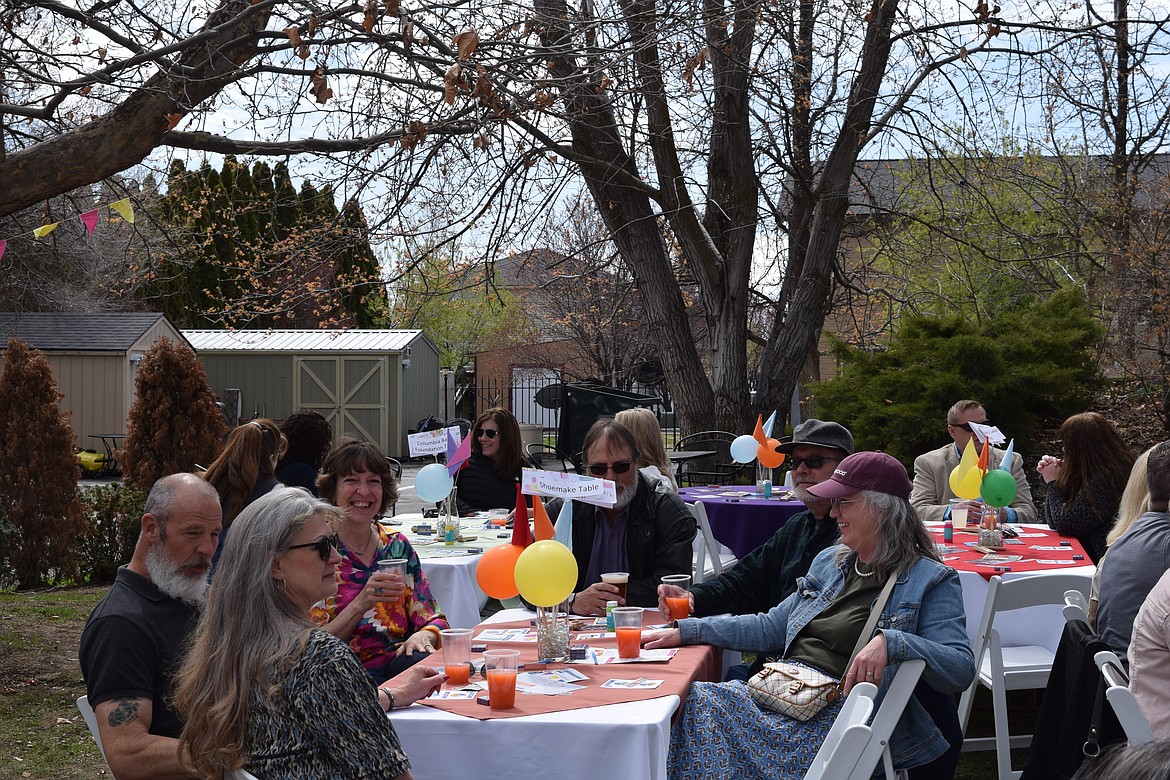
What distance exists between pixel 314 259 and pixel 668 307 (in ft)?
12.1

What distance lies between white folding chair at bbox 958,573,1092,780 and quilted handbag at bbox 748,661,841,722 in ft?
4.39

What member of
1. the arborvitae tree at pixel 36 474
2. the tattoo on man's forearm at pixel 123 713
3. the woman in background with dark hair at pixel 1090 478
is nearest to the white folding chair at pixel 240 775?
the tattoo on man's forearm at pixel 123 713

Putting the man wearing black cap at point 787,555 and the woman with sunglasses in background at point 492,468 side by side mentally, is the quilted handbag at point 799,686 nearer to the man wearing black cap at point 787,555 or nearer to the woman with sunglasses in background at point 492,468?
the man wearing black cap at point 787,555

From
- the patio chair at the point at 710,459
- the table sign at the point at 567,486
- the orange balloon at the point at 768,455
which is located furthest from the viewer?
the patio chair at the point at 710,459

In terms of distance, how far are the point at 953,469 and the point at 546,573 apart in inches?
195

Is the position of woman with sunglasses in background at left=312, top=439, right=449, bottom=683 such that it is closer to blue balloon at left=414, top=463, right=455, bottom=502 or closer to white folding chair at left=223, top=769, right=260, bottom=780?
white folding chair at left=223, top=769, right=260, bottom=780

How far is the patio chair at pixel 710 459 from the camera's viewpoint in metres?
11.3

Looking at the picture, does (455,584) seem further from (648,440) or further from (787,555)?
(787,555)

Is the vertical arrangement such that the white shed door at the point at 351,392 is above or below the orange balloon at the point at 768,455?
above

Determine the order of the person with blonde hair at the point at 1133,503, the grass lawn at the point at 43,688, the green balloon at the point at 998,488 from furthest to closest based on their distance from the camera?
the green balloon at the point at 998,488 < the grass lawn at the point at 43,688 < the person with blonde hair at the point at 1133,503

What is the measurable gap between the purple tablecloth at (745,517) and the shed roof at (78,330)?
1730 centimetres

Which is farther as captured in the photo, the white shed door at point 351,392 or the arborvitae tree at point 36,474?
the white shed door at point 351,392

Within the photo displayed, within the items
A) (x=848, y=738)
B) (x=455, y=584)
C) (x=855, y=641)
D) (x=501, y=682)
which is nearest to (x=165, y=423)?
(x=455, y=584)

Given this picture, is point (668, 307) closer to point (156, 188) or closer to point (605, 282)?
point (156, 188)
